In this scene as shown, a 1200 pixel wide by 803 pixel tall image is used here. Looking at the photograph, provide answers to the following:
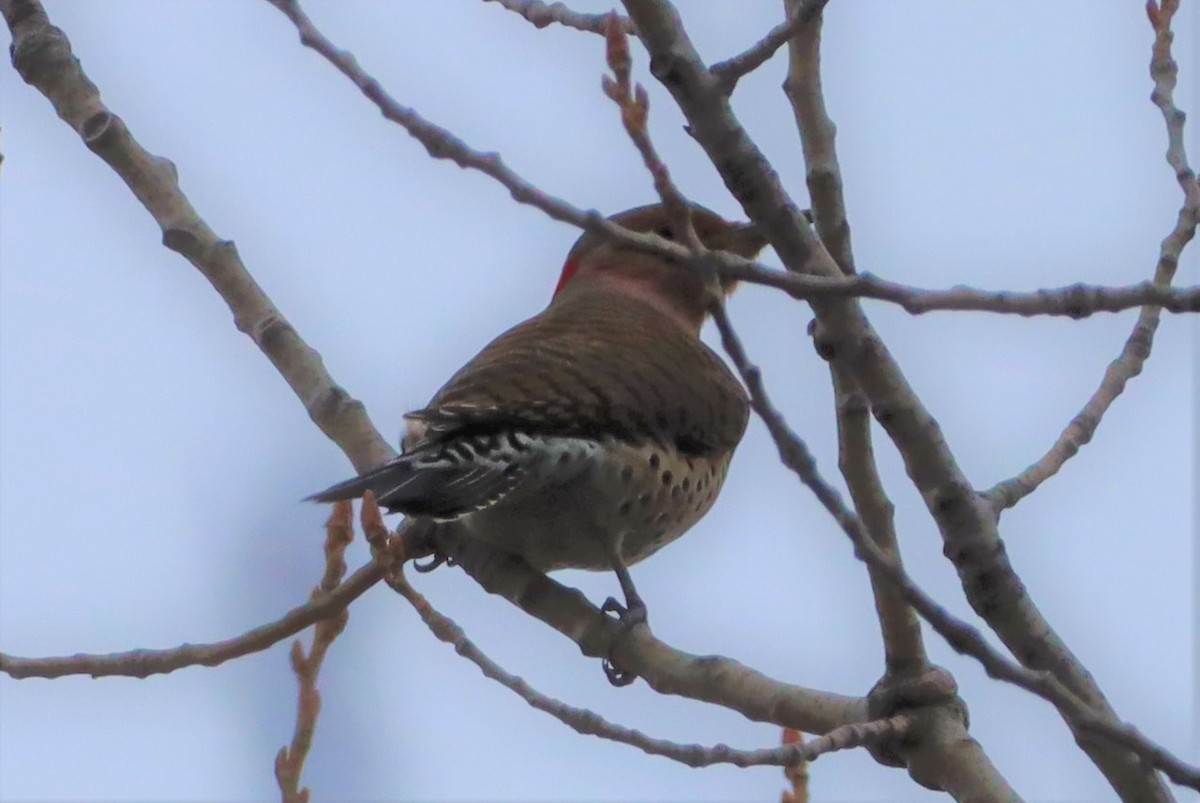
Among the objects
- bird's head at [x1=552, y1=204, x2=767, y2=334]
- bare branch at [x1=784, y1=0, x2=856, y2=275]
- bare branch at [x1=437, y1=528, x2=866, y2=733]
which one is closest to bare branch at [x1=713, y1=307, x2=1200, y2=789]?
bare branch at [x1=437, y1=528, x2=866, y2=733]

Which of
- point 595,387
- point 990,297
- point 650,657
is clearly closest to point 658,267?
point 595,387

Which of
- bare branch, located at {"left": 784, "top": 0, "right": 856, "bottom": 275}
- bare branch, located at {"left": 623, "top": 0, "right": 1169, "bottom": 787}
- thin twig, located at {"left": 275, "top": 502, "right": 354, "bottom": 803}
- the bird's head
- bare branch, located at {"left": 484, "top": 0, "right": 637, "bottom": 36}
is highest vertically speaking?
the bird's head

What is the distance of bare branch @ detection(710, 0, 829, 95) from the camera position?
10.1 ft

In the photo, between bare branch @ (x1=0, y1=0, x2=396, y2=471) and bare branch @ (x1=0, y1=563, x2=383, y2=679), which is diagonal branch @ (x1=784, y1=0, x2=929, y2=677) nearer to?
bare branch @ (x1=0, y1=563, x2=383, y2=679)

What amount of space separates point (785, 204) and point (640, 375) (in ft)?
7.77

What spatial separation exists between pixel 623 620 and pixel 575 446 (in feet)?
2.62

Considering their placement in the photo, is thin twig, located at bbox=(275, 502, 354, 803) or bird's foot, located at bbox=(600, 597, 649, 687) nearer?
thin twig, located at bbox=(275, 502, 354, 803)

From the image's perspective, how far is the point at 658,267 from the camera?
Answer: 7.00 meters

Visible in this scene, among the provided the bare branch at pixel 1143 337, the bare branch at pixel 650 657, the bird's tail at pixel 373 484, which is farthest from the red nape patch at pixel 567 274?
the bare branch at pixel 1143 337

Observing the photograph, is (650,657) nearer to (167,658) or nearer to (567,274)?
(167,658)

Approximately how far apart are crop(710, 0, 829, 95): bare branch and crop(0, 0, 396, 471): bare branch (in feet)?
5.74

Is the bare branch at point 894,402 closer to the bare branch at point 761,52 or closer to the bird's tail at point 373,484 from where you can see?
the bare branch at point 761,52

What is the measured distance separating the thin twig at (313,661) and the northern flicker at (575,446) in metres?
0.09

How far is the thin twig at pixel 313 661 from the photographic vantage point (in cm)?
300
